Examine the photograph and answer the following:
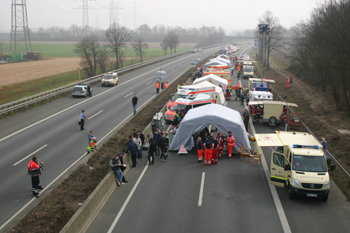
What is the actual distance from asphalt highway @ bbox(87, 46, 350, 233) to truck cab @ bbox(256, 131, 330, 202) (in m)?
0.53

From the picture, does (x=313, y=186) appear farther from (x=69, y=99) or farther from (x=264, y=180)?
(x=69, y=99)

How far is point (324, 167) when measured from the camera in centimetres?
1273

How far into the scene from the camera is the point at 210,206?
12.0 m

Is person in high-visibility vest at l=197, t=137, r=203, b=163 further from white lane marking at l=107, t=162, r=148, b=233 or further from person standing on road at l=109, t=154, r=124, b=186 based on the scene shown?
person standing on road at l=109, t=154, r=124, b=186

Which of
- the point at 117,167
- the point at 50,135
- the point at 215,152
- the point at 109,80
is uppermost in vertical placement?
the point at 109,80

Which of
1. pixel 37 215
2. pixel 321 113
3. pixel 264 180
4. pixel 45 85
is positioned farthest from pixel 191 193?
pixel 45 85

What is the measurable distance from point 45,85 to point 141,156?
1343 inches

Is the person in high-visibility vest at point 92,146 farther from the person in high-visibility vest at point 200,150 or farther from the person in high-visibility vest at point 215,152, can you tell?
the person in high-visibility vest at point 215,152

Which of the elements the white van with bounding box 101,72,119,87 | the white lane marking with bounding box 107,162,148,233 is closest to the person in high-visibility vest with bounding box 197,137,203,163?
the white lane marking with bounding box 107,162,148,233

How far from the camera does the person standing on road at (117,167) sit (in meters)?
13.7

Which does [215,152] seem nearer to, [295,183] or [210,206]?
[210,206]

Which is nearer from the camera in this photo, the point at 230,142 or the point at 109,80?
the point at 230,142

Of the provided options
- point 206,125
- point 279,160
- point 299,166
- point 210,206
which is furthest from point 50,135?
point 299,166

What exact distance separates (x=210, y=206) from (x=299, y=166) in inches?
159
